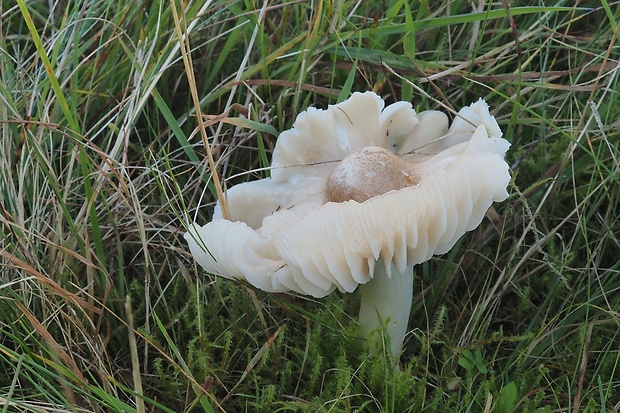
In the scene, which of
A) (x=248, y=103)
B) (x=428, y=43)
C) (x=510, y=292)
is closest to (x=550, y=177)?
(x=510, y=292)

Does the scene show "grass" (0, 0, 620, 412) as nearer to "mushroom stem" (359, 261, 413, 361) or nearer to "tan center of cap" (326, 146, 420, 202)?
"mushroom stem" (359, 261, 413, 361)

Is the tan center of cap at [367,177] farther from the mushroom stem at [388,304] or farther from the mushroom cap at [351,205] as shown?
the mushroom stem at [388,304]

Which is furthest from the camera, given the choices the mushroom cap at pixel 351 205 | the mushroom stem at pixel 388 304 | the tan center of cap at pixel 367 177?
the mushroom stem at pixel 388 304

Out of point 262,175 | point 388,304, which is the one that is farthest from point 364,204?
point 262,175

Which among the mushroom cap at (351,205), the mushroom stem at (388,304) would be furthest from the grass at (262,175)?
the mushroom cap at (351,205)

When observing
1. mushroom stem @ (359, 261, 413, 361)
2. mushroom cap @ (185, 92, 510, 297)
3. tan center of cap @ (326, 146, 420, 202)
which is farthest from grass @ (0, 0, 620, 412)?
tan center of cap @ (326, 146, 420, 202)

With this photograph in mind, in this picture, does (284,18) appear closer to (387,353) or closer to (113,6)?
(113,6)

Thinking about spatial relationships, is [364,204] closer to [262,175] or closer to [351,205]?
[351,205]

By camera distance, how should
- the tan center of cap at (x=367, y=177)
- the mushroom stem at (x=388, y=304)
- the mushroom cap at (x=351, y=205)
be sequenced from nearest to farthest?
the mushroom cap at (x=351, y=205) → the tan center of cap at (x=367, y=177) → the mushroom stem at (x=388, y=304)
